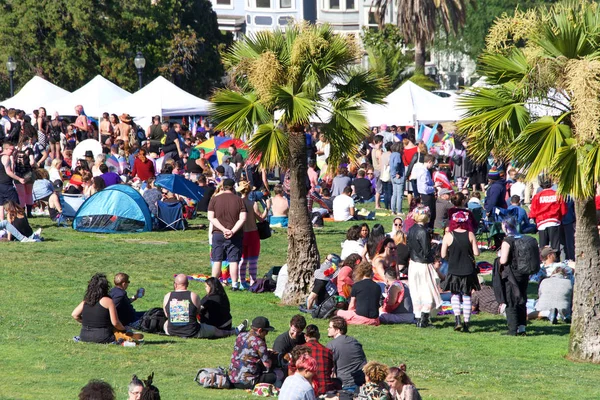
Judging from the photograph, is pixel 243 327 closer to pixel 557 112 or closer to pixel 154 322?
pixel 154 322

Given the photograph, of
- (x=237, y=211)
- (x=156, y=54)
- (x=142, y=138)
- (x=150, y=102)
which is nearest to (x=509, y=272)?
(x=237, y=211)

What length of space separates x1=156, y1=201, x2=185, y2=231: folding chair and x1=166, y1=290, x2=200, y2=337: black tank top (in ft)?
33.2

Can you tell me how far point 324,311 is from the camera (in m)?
16.0

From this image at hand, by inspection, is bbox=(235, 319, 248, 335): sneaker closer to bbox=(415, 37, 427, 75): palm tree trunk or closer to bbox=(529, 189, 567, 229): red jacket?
bbox=(529, 189, 567, 229): red jacket

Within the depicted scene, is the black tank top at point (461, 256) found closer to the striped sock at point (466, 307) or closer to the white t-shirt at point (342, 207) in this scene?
the striped sock at point (466, 307)

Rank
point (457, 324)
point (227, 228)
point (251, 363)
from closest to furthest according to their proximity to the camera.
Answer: point (251, 363) < point (457, 324) < point (227, 228)

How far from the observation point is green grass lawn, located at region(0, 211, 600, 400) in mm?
11711

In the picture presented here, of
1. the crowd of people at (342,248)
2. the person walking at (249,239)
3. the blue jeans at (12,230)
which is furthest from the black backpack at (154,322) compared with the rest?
the blue jeans at (12,230)

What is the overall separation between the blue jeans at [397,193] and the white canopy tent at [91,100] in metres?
14.6

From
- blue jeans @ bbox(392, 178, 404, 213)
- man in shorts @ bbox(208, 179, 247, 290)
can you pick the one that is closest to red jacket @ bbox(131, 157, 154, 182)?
blue jeans @ bbox(392, 178, 404, 213)

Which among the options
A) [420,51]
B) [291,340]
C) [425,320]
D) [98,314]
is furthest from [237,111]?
[420,51]

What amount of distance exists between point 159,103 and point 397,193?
12124 mm

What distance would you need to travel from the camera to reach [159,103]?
36.0m

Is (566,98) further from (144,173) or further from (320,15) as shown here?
(320,15)
